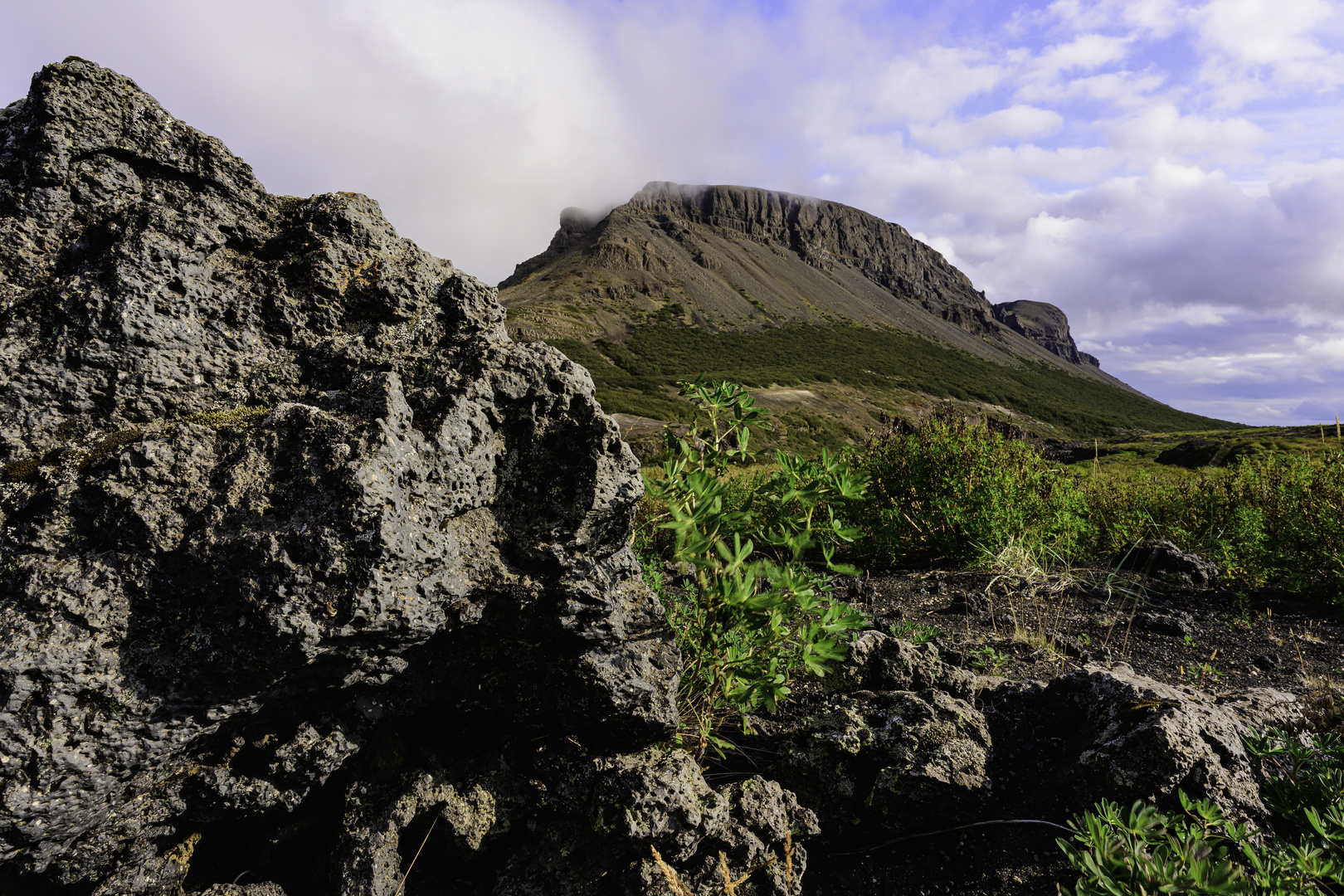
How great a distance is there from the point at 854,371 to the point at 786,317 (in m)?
32.8

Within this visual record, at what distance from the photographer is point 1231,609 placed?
206 inches

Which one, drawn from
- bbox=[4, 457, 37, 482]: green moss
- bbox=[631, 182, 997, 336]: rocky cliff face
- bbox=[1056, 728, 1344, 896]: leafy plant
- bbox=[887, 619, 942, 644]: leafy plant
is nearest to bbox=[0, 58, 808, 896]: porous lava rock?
bbox=[4, 457, 37, 482]: green moss

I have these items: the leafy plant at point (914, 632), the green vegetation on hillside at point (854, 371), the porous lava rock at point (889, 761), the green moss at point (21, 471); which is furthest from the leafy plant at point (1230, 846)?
the green vegetation on hillside at point (854, 371)

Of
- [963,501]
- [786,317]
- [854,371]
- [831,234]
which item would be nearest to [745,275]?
[786,317]

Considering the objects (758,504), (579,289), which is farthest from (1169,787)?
(579,289)

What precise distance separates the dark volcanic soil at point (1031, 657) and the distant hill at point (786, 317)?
33.8 meters

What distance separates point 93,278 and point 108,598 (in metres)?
1.31

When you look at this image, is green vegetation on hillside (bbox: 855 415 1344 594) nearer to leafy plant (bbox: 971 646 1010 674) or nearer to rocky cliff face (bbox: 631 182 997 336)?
leafy plant (bbox: 971 646 1010 674)

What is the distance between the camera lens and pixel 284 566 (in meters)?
1.85

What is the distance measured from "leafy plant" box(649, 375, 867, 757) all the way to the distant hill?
36.1 meters

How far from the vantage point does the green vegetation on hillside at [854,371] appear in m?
68.6

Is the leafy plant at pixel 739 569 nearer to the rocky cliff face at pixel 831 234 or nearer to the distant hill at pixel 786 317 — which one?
the distant hill at pixel 786 317

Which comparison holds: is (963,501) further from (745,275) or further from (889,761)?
(745,275)

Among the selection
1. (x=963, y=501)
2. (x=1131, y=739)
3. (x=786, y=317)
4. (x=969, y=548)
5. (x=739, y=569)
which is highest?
(x=786, y=317)
